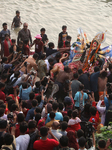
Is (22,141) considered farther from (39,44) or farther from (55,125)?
(39,44)

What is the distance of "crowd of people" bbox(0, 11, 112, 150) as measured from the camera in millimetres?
5020

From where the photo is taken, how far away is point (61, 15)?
1688cm

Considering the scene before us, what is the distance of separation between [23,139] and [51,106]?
4.42 feet

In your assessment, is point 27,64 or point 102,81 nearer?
point 102,81

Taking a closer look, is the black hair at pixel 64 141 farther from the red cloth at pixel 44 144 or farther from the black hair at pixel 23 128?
the black hair at pixel 23 128

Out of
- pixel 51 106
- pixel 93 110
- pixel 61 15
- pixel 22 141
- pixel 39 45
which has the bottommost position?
pixel 22 141

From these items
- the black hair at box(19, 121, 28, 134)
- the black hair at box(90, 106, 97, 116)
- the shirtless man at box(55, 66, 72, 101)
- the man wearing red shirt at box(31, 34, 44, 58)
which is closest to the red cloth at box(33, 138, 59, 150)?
the black hair at box(19, 121, 28, 134)

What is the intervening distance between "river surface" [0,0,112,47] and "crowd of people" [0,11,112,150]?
5.28 meters

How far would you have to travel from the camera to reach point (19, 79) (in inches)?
297

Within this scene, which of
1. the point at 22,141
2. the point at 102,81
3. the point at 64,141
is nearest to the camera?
the point at 64,141

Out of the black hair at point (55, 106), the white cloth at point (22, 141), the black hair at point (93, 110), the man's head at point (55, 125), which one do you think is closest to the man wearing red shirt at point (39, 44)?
the black hair at point (55, 106)

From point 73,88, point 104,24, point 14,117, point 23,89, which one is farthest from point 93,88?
point 104,24

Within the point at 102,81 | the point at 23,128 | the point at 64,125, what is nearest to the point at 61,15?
the point at 102,81

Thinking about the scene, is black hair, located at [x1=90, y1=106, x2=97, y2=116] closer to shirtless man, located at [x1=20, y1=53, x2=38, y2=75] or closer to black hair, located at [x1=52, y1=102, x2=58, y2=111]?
black hair, located at [x1=52, y1=102, x2=58, y2=111]
